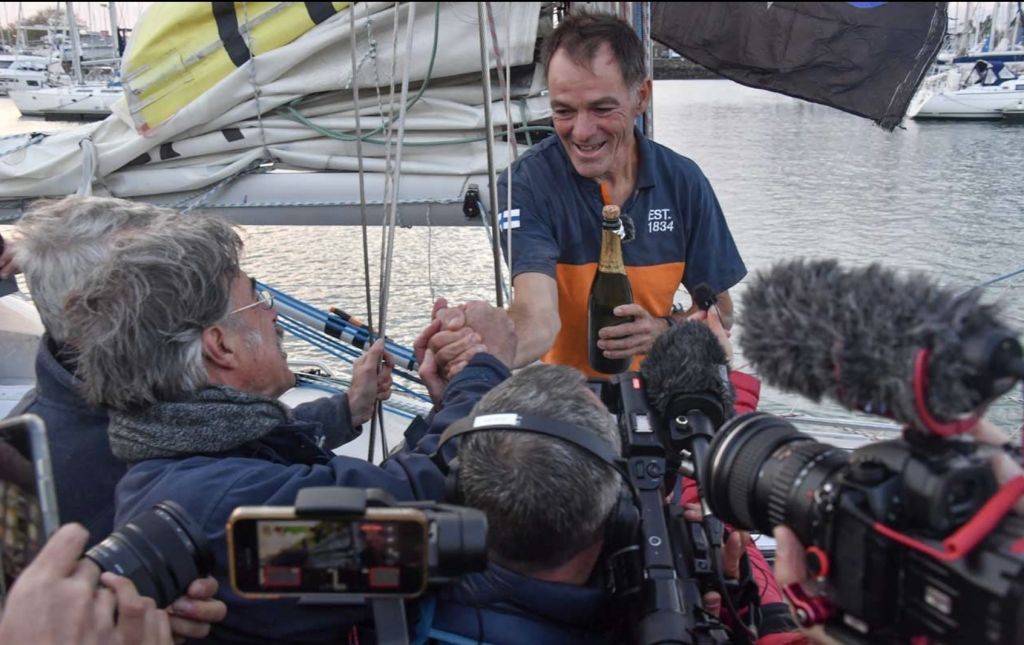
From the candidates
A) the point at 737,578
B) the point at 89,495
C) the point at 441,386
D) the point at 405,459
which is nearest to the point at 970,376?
the point at 737,578

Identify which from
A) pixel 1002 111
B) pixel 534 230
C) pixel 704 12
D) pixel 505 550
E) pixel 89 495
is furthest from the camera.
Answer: pixel 1002 111

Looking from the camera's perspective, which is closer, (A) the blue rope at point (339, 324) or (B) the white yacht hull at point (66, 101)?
(A) the blue rope at point (339, 324)

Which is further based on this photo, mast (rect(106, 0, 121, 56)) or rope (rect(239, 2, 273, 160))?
mast (rect(106, 0, 121, 56))

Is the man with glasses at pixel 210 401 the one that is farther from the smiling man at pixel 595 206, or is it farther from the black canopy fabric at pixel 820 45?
the black canopy fabric at pixel 820 45

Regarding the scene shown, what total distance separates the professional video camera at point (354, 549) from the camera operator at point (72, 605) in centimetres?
13

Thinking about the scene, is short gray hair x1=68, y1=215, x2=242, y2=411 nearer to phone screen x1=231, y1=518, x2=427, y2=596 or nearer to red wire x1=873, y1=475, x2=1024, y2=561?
phone screen x1=231, y1=518, x2=427, y2=596

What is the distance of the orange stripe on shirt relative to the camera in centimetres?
221

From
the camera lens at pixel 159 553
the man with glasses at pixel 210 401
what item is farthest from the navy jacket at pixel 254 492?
the camera lens at pixel 159 553

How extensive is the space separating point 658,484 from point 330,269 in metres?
5.71

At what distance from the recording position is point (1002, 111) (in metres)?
13.3

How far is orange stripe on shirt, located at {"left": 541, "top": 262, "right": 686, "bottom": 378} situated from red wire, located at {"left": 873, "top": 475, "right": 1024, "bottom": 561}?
4.52ft

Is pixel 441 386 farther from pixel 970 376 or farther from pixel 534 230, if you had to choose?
pixel 970 376

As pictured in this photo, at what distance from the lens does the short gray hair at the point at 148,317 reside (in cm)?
137

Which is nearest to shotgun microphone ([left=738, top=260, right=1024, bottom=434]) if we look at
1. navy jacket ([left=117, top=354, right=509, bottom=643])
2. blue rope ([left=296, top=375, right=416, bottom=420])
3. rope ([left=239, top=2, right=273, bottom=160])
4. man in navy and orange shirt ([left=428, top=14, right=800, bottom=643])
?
navy jacket ([left=117, top=354, right=509, bottom=643])
